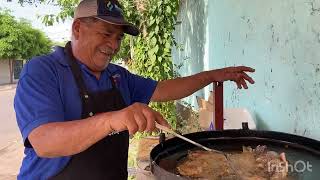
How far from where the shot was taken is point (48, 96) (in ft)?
5.57

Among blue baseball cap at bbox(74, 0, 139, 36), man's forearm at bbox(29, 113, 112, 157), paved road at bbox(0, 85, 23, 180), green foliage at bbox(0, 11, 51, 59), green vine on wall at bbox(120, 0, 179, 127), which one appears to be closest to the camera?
man's forearm at bbox(29, 113, 112, 157)

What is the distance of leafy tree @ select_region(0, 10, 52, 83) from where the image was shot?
27469mm

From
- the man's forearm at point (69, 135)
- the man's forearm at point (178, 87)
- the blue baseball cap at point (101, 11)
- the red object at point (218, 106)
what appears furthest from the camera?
the man's forearm at point (178, 87)

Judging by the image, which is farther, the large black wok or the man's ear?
the man's ear

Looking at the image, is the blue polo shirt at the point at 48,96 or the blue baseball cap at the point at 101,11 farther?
the blue baseball cap at the point at 101,11

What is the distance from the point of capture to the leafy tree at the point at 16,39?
90.1ft

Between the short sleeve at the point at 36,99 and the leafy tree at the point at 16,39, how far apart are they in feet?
90.3

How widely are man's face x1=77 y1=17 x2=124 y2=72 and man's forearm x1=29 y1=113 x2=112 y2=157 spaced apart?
0.56 meters

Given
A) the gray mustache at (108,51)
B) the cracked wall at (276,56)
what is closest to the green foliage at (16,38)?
the cracked wall at (276,56)

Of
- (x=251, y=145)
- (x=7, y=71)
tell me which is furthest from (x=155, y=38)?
(x=7, y=71)

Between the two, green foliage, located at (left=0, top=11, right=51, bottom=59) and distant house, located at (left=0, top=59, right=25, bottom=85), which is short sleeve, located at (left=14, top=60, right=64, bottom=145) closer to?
green foliage, located at (left=0, top=11, right=51, bottom=59)

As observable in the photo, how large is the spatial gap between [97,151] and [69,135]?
53 cm

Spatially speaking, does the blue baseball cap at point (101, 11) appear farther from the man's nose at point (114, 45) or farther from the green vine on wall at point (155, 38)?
the green vine on wall at point (155, 38)

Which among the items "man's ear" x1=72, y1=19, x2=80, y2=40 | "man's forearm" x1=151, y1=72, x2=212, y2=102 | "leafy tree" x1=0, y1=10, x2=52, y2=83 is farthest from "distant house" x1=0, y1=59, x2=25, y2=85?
"man's ear" x1=72, y1=19, x2=80, y2=40
